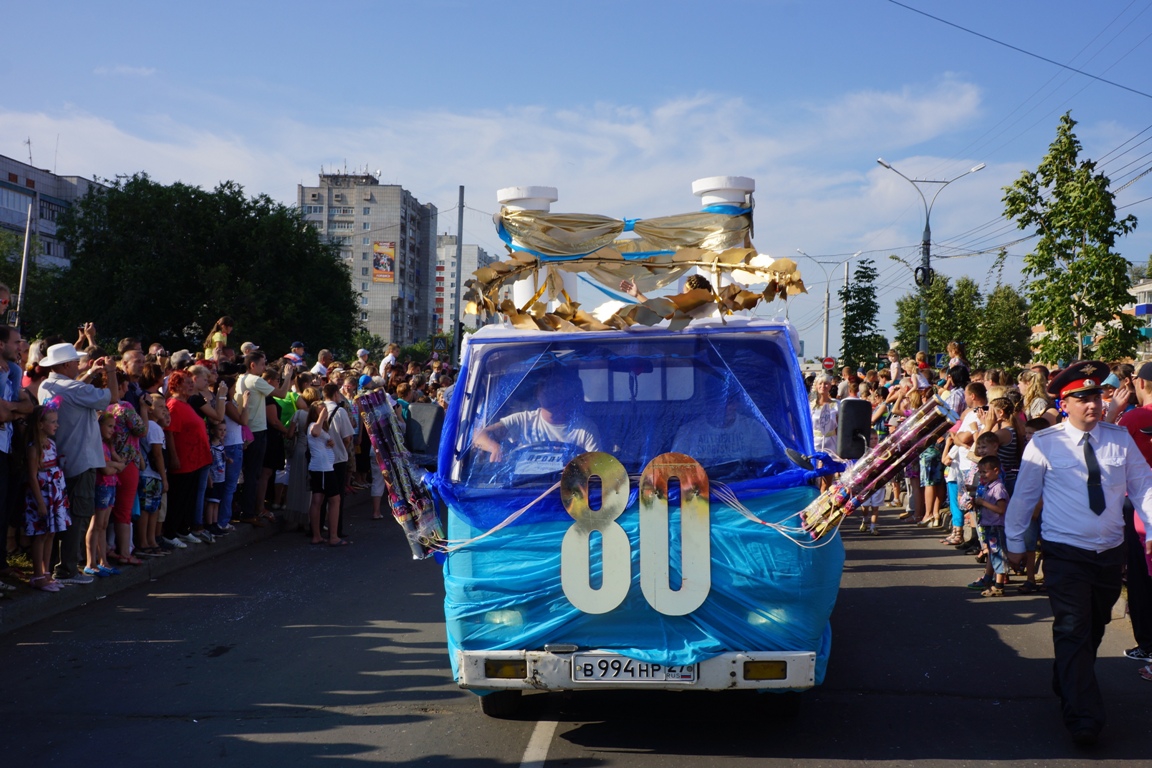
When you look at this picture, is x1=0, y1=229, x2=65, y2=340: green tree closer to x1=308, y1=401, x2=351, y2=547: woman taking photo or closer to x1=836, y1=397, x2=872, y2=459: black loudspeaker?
x1=308, y1=401, x2=351, y2=547: woman taking photo

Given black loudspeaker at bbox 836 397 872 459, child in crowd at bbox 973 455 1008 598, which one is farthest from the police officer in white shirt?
child in crowd at bbox 973 455 1008 598

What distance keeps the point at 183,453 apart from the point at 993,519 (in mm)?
8027

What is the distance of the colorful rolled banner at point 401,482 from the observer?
18.5 ft

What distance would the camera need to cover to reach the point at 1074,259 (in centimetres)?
1788

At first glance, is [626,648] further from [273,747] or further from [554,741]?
[273,747]

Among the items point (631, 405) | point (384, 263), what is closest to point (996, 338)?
point (631, 405)

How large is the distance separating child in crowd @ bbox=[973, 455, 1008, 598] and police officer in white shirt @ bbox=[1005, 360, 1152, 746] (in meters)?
3.84

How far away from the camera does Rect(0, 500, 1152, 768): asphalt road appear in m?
5.37

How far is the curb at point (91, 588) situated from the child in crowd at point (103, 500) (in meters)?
0.16

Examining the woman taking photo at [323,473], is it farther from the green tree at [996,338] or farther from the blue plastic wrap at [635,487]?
the green tree at [996,338]

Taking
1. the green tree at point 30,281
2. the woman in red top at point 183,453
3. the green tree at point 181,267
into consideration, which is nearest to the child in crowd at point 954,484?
the woman in red top at point 183,453

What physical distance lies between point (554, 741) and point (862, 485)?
207 cm

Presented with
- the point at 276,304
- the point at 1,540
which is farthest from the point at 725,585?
the point at 276,304

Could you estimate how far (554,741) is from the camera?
554 cm
